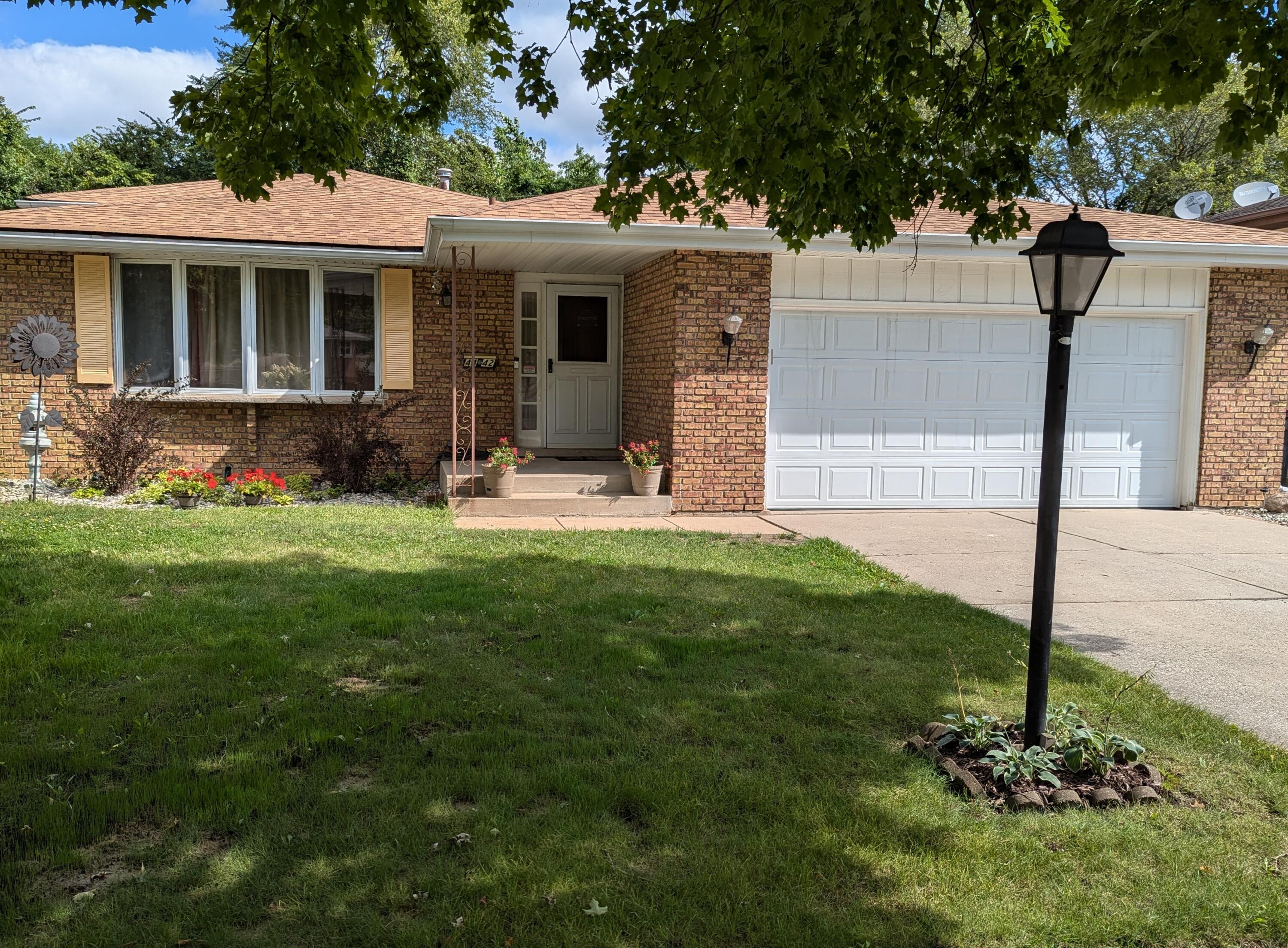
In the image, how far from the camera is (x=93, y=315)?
1169cm

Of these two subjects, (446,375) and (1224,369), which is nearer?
(1224,369)

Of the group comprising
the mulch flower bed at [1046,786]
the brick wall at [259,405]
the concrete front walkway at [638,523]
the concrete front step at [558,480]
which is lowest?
the mulch flower bed at [1046,786]

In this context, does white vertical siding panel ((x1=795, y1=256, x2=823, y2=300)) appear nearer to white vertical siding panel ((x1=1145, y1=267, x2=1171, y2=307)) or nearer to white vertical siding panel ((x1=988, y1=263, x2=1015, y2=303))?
white vertical siding panel ((x1=988, y1=263, x2=1015, y2=303))

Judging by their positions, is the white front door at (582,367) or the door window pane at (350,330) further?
the white front door at (582,367)

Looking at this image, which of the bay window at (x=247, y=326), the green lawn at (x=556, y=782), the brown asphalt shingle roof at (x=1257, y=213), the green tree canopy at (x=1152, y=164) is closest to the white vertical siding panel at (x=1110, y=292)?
the brown asphalt shingle roof at (x=1257, y=213)

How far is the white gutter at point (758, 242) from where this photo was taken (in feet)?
32.3

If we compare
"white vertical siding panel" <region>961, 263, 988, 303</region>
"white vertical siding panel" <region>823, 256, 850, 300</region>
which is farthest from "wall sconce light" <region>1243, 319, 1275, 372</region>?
"white vertical siding panel" <region>823, 256, 850, 300</region>

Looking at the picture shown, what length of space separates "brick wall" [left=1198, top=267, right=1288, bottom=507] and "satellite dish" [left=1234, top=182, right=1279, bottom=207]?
3.94 m

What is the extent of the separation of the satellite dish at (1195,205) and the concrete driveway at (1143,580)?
16.5 feet

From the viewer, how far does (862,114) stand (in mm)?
5281

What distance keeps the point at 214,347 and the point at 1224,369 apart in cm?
1228

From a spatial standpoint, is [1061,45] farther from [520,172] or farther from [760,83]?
[520,172]

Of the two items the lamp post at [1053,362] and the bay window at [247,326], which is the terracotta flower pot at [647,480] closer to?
the bay window at [247,326]

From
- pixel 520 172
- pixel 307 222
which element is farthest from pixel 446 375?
pixel 520 172
